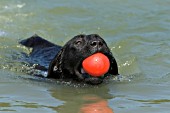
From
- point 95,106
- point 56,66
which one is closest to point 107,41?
point 56,66

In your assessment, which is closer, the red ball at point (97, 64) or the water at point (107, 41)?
the water at point (107, 41)

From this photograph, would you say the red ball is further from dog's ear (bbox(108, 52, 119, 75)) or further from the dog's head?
dog's ear (bbox(108, 52, 119, 75))

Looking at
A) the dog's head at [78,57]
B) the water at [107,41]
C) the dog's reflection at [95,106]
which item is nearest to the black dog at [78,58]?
the dog's head at [78,57]

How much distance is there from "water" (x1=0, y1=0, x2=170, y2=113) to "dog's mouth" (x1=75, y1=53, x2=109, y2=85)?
0.47 feet

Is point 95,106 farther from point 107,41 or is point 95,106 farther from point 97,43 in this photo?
point 107,41

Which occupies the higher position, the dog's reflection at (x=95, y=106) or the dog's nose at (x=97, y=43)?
the dog's nose at (x=97, y=43)

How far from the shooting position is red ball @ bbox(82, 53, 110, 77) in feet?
19.4

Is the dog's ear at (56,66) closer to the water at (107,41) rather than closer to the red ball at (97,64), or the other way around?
the water at (107,41)

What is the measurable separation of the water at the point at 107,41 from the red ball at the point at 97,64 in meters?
0.31

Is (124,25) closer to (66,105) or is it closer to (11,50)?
(11,50)

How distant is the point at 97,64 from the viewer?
5.91 m

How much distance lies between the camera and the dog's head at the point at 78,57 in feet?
20.0

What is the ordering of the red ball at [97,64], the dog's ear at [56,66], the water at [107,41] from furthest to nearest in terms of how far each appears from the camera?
the dog's ear at [56,66] < the red ball at [97,64] < the water at [107,41]

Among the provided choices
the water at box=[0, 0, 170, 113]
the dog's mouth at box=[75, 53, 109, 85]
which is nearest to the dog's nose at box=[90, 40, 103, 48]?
the dog's mouth at box=[75, 53, 109, 85]
